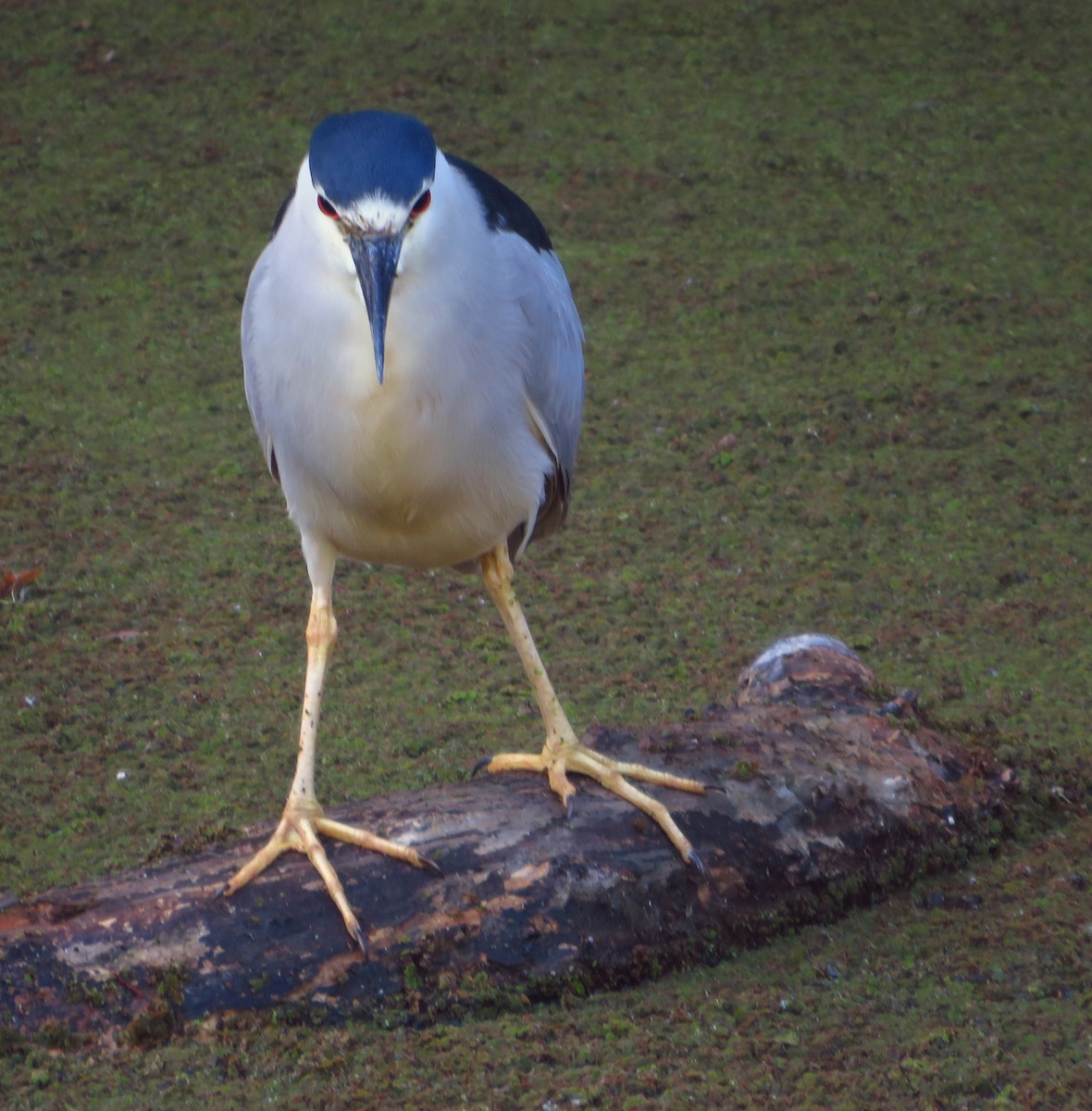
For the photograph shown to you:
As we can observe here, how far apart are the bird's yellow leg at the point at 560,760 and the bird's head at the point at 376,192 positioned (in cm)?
95

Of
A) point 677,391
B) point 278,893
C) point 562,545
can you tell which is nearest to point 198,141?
point 677,391

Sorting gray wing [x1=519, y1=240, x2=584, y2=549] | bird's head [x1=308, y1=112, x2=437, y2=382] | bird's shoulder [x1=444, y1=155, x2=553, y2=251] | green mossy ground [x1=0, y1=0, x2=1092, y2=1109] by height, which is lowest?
green mossy ground [x1=0, y1=0, x2=1092, y2=1109]

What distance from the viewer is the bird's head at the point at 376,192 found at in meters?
2.26

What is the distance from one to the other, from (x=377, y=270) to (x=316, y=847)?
108 centimetres

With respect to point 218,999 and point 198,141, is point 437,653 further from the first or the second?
point 198,141

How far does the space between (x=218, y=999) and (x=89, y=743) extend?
149 cm

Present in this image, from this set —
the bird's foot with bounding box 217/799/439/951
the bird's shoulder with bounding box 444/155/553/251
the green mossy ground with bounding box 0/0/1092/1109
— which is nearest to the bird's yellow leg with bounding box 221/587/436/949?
the bird's foot with bounding box 217/799/439/951

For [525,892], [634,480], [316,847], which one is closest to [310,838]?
[316,847]

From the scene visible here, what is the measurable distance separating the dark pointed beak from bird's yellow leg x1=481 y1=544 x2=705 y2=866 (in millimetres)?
955

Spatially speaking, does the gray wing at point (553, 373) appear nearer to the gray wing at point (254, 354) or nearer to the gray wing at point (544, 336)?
the gray wing at point (544, 336)

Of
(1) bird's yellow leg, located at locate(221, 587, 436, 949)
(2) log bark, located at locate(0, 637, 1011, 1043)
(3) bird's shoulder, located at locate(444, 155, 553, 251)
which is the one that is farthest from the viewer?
(3) bird's shoulder, located at locate(444, 155, 553, 251)

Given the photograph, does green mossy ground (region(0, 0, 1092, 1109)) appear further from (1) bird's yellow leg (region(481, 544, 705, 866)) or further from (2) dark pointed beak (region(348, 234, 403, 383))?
(2) dark pointed beak (region(348, 234, 403, 383))

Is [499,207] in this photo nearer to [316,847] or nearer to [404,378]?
[404,378]

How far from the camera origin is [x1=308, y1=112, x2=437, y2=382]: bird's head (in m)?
2.26
